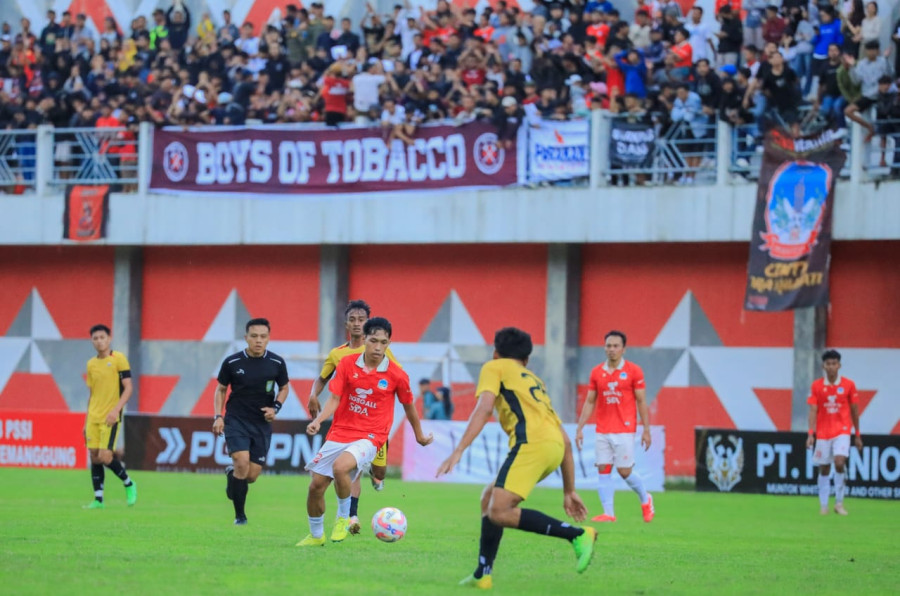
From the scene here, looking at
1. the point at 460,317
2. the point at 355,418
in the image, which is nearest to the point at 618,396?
the point at 355,418

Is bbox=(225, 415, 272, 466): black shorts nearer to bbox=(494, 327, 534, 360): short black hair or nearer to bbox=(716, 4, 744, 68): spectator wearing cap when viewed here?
bbox=(494, 327, 534, 360): short black hair

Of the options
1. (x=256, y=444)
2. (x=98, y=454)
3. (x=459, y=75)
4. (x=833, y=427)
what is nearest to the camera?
(x=256, y=444)

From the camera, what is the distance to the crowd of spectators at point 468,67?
25.6 m

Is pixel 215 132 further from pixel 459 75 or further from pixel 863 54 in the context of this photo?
pixel 863 54

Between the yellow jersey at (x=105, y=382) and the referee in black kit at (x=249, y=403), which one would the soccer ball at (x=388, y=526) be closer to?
the referee in black kit at (x=249, y=403)

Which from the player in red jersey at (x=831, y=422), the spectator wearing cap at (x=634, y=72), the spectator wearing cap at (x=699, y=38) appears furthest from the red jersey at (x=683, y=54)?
the player in red jersey at (x=831, y=422)

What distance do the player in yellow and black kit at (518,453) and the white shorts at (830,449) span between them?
11317 millimetres

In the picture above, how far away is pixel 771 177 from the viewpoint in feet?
83.1

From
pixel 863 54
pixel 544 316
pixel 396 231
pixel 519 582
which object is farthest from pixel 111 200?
pixel 519 582

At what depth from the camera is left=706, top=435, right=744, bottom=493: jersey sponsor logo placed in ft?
81.8

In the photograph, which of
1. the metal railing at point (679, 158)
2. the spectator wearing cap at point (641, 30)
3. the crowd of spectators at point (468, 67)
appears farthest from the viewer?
the spectator wearing cap at point (641, 30)

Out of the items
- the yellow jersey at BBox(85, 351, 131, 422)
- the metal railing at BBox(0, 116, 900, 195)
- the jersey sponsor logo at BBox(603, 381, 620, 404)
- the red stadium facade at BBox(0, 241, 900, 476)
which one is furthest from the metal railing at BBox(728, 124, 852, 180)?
the yellow jersey at BBox(85, 351, 131, 422)

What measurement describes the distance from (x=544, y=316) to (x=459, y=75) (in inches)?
200

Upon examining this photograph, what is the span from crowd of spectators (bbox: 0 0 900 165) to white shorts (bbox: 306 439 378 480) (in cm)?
1404
